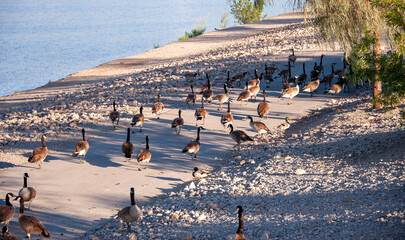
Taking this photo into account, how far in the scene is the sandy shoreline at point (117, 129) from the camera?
43.0ft

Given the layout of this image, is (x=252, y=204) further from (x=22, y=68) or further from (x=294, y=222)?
(x=22, y=68)

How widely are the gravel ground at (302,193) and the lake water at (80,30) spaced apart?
1281 inches

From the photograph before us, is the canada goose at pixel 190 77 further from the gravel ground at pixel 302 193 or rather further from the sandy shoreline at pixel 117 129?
the gravel ground at pixel 302 193

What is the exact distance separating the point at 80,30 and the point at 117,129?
2370 inches

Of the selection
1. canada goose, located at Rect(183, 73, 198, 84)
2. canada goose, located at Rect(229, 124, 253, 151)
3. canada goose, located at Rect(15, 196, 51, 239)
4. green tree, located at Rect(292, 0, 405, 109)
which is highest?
green tree, located at Rect(292, 0, 405, 109)

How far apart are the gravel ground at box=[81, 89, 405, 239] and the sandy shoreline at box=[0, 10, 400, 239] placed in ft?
3.90

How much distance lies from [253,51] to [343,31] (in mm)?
15355

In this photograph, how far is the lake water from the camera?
52500mm

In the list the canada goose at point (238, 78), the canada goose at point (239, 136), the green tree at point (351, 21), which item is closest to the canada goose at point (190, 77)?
the canada goose at point (238, 78)

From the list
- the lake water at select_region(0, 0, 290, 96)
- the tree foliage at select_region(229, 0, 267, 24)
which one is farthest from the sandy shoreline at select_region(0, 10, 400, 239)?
the tree foliage at select_region(229, 0, 267, 24)

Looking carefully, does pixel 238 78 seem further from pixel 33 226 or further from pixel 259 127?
pixel 33 226

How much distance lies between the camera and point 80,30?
75875 mm

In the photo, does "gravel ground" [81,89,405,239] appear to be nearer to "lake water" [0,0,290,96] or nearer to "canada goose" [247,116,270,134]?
"canada goose" [247,116,270,134]

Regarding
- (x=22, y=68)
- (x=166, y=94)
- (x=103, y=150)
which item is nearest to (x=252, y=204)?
(x=103, y=150)
